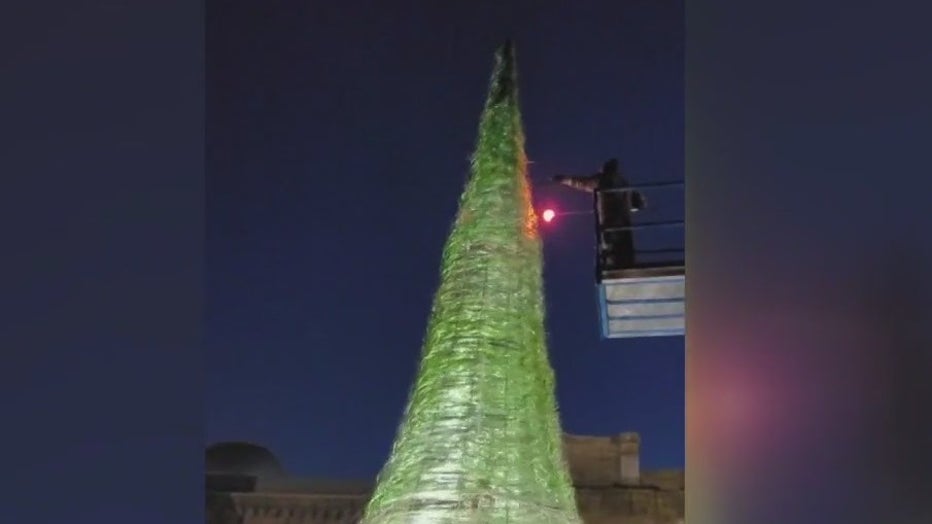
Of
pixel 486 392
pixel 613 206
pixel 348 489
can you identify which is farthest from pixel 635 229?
pixel 348 489

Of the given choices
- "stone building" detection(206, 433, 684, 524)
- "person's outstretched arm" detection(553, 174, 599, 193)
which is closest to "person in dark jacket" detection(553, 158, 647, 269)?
"person's outstretched arm" detection(553, 174, 599, 193)

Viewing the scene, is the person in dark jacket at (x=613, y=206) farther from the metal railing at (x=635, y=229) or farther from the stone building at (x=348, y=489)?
the stone building at (x=348, y=489)

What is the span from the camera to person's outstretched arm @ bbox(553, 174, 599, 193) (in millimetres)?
1038

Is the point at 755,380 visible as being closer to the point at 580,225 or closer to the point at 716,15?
the point at 580,225

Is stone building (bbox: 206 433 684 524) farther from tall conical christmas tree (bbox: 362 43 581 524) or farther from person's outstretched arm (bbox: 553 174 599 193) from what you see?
person's outstretched arm (bbox: 553 174 599 193)

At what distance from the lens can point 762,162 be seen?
2.99 ft

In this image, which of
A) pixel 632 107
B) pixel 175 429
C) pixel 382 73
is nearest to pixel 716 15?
pixel 632 107

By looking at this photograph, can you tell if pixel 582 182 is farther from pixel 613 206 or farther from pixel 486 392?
pixel 486 392

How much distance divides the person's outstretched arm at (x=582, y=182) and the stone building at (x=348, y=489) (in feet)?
0.78

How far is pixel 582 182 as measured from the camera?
3.41ft

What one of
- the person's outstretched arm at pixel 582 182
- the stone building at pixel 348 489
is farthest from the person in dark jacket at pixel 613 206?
the stone building at pixel 348 489

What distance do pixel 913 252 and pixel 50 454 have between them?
0.71m

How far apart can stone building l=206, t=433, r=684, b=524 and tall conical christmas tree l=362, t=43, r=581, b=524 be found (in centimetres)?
7

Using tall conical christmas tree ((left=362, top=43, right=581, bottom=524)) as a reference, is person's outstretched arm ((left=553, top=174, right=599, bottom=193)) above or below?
above
